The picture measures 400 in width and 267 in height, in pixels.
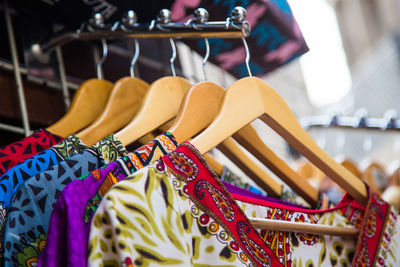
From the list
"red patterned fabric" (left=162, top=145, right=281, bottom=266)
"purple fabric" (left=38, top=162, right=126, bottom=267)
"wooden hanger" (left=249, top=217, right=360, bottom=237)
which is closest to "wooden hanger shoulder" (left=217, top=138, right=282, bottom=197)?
"wooden hanger" (left=249, top=217, right=360, bottom=237)

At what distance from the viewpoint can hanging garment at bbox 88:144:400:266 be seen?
1.42 ft

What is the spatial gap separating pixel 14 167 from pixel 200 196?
0.22 meters

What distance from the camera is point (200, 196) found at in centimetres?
52

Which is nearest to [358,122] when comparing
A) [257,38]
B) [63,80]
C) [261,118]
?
[257,38]

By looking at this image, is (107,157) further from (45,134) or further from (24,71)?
(24,71)

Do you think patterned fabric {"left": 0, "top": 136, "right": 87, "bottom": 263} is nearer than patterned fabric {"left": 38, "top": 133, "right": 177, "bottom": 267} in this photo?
No

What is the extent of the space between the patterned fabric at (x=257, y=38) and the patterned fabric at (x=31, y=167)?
33cm

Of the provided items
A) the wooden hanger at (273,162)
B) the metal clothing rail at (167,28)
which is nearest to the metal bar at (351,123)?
the wooden hanger at (273,162)

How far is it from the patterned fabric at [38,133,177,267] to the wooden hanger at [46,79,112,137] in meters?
0.22

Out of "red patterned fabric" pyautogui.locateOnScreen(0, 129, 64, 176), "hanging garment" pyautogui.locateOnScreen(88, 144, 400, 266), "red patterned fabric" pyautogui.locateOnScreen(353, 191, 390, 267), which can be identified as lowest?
"red patterned fabric" pyautogui.locateOnScreen(353, 191, 390, 267)

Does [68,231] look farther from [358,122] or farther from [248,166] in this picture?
[358,122]

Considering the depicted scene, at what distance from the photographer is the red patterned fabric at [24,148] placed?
1.98 feet

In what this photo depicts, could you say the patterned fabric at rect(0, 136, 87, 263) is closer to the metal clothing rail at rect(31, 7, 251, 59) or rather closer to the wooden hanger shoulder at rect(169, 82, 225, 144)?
the wooden hanger shoulder at rect(169, 82, 225, 144)

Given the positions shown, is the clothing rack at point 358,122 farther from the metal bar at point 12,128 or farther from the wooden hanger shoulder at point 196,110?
the metal bar at point 12,128
